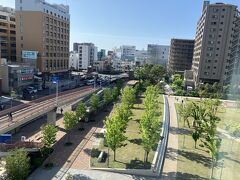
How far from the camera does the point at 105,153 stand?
93.1 ft

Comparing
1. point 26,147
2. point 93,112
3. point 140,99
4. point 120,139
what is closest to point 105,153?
point 120,139

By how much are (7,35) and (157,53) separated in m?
126

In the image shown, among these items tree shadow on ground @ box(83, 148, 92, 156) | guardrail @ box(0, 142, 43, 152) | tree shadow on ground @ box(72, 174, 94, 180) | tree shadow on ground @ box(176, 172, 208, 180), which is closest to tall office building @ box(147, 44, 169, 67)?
tree shadow on ground @ box(83, 148, 92, 156)

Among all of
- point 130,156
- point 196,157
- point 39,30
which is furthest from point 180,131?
point 39,30

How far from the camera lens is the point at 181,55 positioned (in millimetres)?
125250

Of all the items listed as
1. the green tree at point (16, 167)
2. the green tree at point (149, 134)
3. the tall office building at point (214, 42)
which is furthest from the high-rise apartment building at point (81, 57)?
the green tree at point (16, 167)

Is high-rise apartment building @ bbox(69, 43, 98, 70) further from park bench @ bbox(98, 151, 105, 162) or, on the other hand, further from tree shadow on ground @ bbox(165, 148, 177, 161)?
park bench @ bbox(98, 151, 105, 162)

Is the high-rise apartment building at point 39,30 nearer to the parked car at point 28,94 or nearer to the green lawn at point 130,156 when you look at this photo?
the parked car at point 28,94

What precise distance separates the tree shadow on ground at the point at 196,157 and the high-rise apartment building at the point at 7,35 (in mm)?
64072

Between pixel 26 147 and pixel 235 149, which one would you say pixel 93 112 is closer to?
pixel 26 147

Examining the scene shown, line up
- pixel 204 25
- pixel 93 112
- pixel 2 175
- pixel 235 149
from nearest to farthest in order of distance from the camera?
pixel 235 149 → pixel 2 175 → pixel 93 112 → pixel 204 25

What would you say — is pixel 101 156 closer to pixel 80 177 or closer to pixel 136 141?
pixel 80 177

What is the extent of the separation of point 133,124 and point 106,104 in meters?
14.7

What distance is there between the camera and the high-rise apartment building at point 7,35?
242 ft
